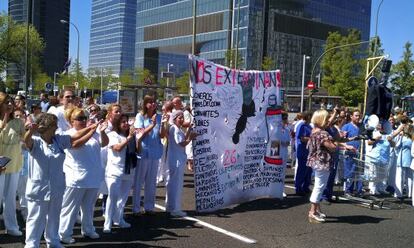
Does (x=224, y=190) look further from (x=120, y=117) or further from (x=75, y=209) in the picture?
(x=75, y=209)

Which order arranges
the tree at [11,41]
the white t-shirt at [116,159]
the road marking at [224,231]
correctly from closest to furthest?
the road marking at [224,231] → the white t-shirt at [116,159] → the tree at [11,41]

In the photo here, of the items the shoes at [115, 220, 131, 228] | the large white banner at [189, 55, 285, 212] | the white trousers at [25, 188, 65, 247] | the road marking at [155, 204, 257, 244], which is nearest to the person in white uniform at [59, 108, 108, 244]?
the white trousers at [25, 188, 65, 247]

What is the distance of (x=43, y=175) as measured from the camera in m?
5.49

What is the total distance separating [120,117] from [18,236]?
2.11m

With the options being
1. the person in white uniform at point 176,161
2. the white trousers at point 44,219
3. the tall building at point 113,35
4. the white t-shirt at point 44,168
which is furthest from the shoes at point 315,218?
the tall building at point 113,35

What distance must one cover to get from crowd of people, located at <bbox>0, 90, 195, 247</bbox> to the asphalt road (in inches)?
12.3

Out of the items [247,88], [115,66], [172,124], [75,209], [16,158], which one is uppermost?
[115,66]

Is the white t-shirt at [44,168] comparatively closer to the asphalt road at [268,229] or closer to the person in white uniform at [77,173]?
the person in white uniform at [77,173]

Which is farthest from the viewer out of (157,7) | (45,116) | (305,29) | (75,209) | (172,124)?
(157,7)

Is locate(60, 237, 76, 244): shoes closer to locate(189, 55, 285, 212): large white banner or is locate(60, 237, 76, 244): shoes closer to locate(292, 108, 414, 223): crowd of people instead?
locate(189, 55, 285, 212): large white banner

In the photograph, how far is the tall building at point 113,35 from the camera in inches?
6024

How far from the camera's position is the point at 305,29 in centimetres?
9331

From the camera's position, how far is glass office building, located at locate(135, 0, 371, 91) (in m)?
81.4

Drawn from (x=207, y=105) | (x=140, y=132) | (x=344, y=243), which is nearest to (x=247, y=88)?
(x=207, y=105)
